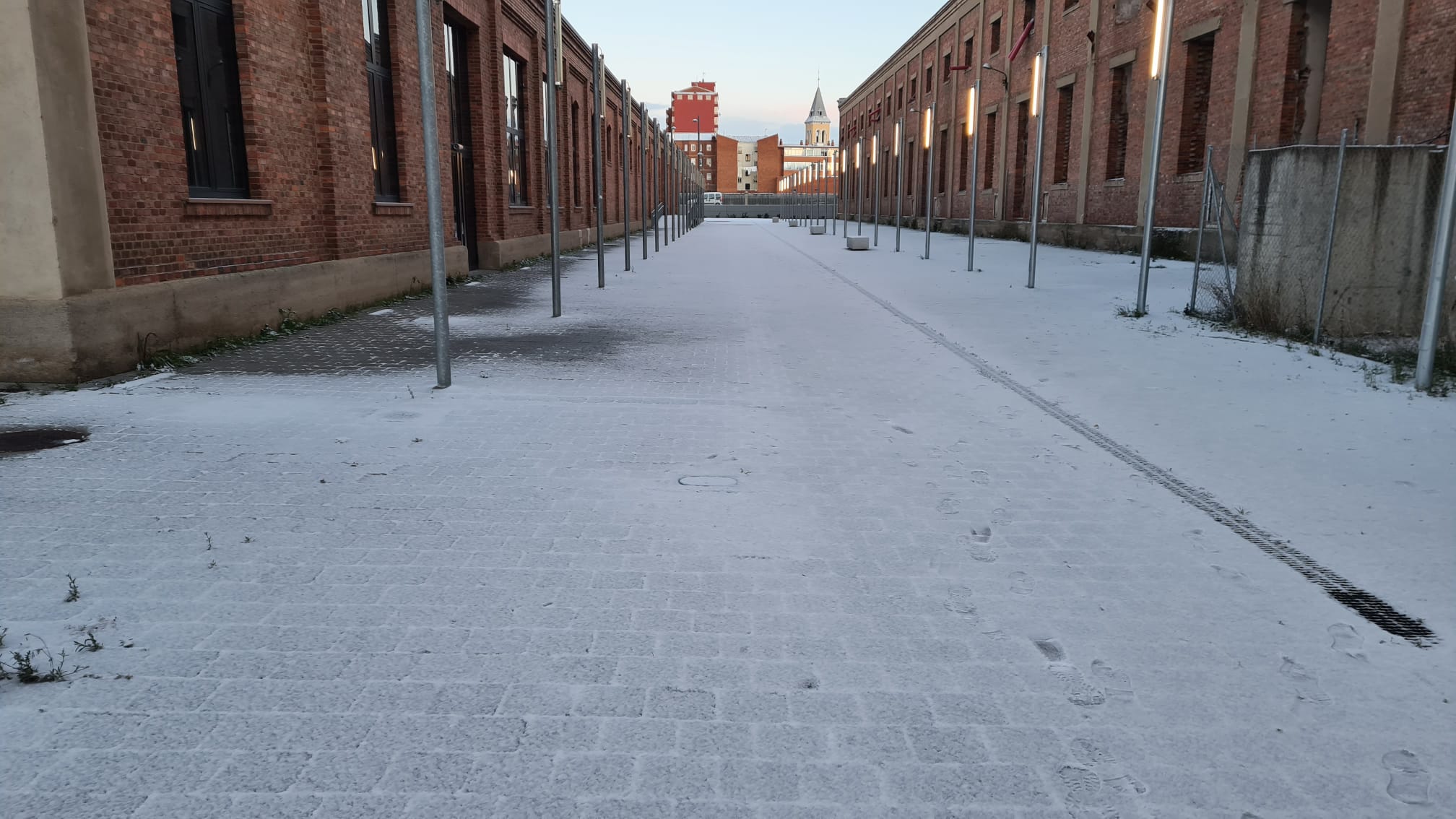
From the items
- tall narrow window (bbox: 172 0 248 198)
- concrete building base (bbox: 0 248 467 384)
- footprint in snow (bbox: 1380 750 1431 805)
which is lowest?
footprint in snow (bbox: 1380 750 1431 805)

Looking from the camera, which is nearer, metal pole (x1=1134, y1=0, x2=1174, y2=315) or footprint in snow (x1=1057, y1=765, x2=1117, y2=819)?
footprint in snow (x1=1057, y1=765, x2=1117, y2=819)

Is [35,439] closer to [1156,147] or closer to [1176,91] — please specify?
[1156,147]

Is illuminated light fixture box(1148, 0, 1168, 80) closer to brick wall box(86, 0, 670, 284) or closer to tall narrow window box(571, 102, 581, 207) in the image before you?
brick wall box(86, 0, 670, 284)

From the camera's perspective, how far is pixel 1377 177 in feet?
28.9

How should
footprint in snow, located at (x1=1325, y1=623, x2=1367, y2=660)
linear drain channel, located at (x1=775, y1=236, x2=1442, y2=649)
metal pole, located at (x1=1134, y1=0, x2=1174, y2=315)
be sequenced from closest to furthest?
footprint in snow, located at (x1=1325, y1=623, x2=1367, y2=660) → linear drain channel, located at (x1=775, y1=236, x2=1442, y2=649) → metal pole, located at (x1=1134, y1=0, x2=1174, y2=315)

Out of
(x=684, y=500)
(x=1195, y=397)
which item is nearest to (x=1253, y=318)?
(x=1195, y=397)

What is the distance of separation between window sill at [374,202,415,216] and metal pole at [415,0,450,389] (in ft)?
20.2

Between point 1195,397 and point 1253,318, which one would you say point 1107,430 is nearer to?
point 1195,397

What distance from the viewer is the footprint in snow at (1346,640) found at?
2.89 m

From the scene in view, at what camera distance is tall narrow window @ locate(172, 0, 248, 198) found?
860cm

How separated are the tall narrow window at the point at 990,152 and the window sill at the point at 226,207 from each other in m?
→ 30.3

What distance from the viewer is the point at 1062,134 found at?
28516 mm

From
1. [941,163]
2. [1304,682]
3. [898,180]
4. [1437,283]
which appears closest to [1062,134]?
[898,180]

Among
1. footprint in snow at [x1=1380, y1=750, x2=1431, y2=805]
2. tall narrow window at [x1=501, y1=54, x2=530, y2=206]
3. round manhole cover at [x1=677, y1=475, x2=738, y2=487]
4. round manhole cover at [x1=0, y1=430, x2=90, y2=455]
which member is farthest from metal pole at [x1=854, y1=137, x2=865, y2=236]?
footprint in snow at [x1=1380, y1=750, x2=1431, y2=805]
